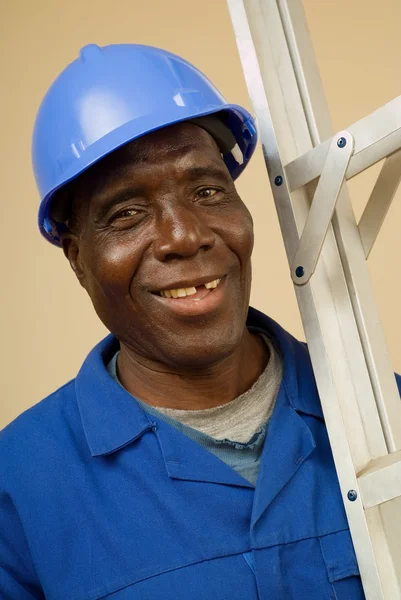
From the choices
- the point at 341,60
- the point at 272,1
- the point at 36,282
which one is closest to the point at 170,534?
the point at 272,1

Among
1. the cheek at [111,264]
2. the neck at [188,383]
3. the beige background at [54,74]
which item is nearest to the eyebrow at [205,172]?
the cheek at [111,264]

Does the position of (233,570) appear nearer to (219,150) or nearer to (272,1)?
(219,150)

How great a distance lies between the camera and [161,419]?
1.61m

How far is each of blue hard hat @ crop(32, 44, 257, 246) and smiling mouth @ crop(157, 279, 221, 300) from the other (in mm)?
217

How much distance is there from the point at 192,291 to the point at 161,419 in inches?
8.4

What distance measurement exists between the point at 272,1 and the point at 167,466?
70 centimetres

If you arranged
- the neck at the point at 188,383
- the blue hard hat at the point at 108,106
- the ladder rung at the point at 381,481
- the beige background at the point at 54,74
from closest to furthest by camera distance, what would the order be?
the ladder rung at the point at 381,481 < the blue hard hat at the point at 108,106 < the neck at the point at 188,383 < the beige background at the point at 54,74

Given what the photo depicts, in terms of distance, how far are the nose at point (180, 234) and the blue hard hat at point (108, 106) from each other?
124 millimetres

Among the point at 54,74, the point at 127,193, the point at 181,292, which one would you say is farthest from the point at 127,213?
the point at 54,74

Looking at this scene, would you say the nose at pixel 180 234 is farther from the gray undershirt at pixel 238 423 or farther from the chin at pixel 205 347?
the gray undershirt at pixel 238 423

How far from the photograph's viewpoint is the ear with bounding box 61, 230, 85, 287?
1682 millimetres

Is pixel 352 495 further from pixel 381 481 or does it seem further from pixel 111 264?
pixel 111 264

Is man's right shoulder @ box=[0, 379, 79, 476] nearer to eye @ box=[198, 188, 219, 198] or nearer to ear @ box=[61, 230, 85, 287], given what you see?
ear @ box=[61, 230, 85, 287]

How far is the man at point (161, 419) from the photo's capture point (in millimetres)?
1489
